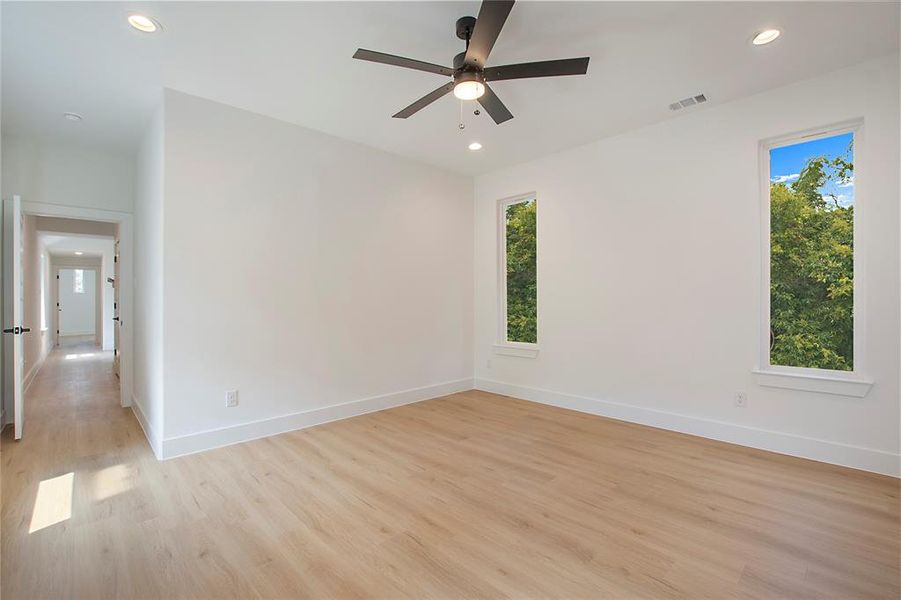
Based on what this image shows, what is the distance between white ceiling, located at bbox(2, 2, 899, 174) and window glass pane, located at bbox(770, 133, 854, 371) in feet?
2.13

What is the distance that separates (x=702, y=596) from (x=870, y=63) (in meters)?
3.59

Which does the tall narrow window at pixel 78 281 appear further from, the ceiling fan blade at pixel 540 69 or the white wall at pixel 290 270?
the ceiling fan blade at pixel 540 69

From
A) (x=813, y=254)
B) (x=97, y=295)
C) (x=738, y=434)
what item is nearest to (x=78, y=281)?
(x=97, y=295)

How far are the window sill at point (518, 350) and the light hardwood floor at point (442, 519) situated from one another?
4.48 feet

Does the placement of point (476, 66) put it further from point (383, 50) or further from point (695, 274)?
point (695, 274)

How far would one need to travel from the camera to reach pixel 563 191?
15.0 ft

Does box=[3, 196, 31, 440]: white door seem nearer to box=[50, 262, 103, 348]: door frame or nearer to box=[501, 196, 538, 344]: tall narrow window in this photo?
box=[501, 196, 538, 344]: tall narrow window

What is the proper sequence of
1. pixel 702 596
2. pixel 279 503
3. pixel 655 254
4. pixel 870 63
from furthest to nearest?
pixel 655 254 → pixel 870 63 → pixel 279 503 → pixel 702 596

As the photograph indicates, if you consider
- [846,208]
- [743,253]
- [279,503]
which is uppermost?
[846,208]

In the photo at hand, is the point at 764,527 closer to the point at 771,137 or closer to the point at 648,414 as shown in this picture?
the point at 648,414

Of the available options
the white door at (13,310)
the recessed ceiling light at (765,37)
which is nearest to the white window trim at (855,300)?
the recessed ceiling light at (765,37)

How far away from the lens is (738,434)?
3350 mm

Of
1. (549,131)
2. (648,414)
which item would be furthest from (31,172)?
(648,414)

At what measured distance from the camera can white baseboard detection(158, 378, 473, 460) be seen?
3176mm
